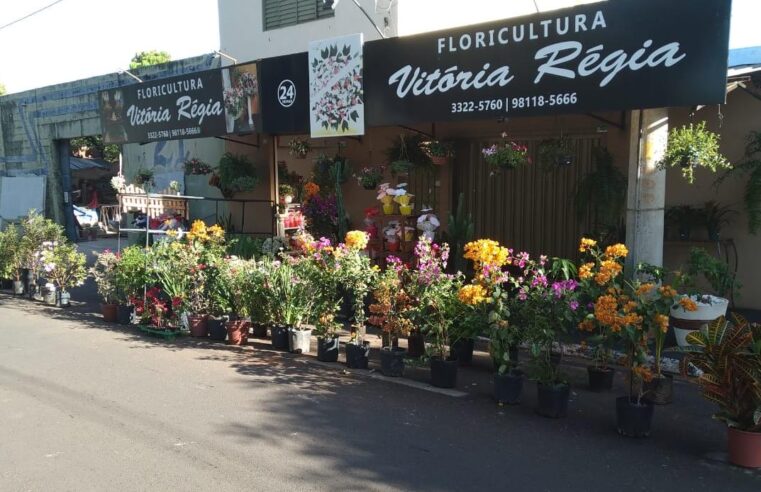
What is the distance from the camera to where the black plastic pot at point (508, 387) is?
18.6ft

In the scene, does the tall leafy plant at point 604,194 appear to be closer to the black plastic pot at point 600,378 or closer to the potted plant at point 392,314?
the black plastic pot at point 600,378

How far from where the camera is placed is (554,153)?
8719 mm

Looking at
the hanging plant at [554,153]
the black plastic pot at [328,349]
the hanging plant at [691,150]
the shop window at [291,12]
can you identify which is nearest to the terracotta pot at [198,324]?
the black plastic pot at [328,349]

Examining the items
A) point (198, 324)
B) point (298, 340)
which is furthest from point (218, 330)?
point (298, 340)

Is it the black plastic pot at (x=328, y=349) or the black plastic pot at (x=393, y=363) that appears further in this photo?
the black plastic pot at (x=328, y=349)

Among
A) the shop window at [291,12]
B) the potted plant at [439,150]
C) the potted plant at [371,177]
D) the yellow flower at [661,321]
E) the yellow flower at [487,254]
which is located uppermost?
the shop window at [291,12]

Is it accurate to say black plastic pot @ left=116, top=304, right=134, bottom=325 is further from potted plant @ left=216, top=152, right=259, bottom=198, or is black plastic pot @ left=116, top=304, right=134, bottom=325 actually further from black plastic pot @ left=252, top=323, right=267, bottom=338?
potted plant @ left=216, top=152, right=259, bottom=198

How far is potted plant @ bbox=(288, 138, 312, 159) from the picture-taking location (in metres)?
12.2

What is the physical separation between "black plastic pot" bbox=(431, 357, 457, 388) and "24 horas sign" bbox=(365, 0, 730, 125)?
10.2 feet

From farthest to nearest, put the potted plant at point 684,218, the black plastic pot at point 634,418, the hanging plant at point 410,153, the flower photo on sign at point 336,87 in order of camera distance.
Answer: the hanging plant at point 410,153 → the flower photo on sign at point 336,87 → the potted plant at point 684,218 → the black plastic pot at point 634,418

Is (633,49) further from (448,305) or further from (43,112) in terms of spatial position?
(43,112)

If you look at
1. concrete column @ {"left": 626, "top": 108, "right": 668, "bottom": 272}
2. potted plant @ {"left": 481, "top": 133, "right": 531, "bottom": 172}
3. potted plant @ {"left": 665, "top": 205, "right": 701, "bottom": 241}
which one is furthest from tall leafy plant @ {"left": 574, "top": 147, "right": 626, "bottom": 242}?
concrete column @ {"left": 626, "top": 108, "right": 668, "bottom": 272}

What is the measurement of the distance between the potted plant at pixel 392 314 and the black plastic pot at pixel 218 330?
2764 mm

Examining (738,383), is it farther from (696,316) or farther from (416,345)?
(416,345)
